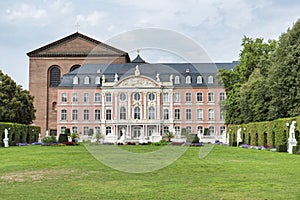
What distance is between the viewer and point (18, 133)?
→ 137ft

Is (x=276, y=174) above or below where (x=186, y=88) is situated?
below

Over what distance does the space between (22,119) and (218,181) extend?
4094cm

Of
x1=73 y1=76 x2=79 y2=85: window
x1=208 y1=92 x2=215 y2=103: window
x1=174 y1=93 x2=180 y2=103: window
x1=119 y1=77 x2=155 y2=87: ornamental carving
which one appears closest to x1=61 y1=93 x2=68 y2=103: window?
x1=73 y1=76 x2=79 y2=85: window

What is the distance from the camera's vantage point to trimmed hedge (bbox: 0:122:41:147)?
38.8 metres

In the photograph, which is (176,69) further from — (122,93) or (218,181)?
(218,181)

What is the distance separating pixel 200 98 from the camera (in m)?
63.0

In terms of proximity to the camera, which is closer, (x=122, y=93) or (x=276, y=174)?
(x=276, y=174)

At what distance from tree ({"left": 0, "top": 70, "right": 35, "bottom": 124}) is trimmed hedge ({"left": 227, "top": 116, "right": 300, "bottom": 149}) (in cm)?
2210

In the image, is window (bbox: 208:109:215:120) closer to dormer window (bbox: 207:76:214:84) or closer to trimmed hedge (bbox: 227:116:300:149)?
dormer window (bbox: 207:76:214:84)

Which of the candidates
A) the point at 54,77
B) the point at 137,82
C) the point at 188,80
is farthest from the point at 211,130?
the point at 54,77

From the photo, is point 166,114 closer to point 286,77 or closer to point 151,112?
point 151,112

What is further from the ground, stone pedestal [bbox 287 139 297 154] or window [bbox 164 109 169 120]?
window [bbox 164 109 169 120]

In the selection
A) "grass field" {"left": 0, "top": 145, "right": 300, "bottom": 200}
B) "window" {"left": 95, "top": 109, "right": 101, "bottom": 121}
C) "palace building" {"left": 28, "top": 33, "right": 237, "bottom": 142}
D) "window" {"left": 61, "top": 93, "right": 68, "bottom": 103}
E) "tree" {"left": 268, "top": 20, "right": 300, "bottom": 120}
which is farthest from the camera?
"window" {"left": 61, "top": 93, "right": 68, "bottom": 103}

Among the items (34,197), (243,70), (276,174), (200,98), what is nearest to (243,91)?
(243,70)
